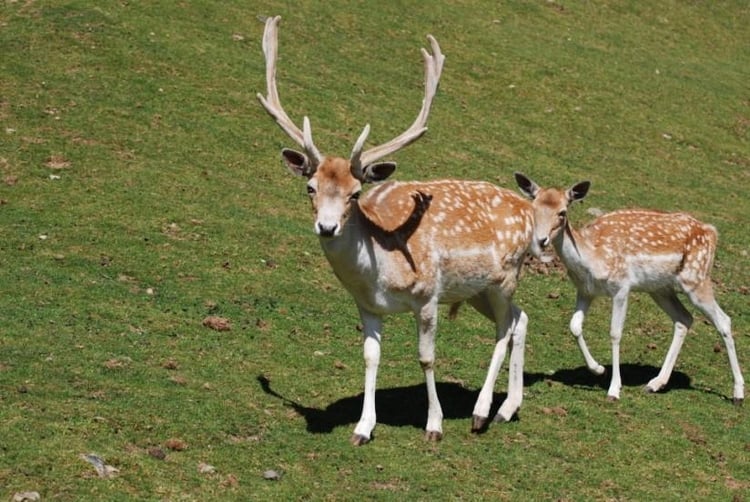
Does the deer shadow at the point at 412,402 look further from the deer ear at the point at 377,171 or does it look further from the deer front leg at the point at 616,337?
the deer ear at the point at 377,171

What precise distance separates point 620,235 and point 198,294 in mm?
4579

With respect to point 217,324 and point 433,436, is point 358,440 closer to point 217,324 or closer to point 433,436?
point 433,436

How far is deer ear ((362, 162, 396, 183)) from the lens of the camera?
31.2 ft

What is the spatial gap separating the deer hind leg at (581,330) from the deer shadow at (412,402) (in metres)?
0.18

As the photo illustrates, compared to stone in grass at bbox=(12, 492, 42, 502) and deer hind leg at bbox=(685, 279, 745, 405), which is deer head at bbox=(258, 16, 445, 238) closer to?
stone in grass at bbox=(12, 492, 42, 502)

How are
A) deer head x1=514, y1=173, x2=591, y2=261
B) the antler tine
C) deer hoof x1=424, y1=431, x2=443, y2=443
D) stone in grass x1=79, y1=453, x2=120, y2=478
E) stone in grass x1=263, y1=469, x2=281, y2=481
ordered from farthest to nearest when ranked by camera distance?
deer head x1=514, y1=173, x2=591, y2=261 < deer hoof x1=424, y1=431, x2=443, y2=443 < the antler tine < stone in grass x1=263, y1=469, x2=281, y2=481 < stone in grass x1=79, y1=453, x2=120, y2=478

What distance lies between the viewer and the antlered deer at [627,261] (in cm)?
1232

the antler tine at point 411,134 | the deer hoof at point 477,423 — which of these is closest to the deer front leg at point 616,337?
the deer hoof at point 477,423

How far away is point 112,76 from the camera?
20078mm

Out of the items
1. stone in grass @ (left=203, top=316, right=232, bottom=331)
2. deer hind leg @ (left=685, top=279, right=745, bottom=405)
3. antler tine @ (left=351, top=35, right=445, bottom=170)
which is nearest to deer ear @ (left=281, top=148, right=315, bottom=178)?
antler tine @ (left=351, top=35, right=445, bottom=170)

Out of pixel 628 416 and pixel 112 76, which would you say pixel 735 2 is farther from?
pixel 628 416

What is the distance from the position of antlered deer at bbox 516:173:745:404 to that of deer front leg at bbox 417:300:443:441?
2.38 meters

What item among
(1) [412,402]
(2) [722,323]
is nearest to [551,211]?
(2) [722,323]

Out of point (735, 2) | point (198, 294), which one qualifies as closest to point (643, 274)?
point (198, 294)
